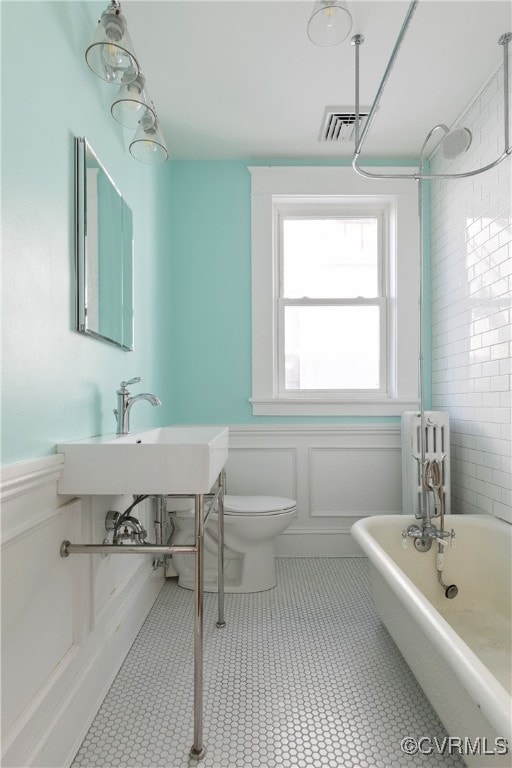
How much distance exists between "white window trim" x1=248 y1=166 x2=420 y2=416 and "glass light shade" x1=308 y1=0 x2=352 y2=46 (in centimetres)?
128

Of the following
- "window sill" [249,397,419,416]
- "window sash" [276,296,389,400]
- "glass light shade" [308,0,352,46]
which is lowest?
"window sill" [249,397,419,416]

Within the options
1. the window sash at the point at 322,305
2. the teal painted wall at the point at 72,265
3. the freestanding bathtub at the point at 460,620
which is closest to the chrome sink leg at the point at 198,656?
the teal painted wall at the point at 72,265

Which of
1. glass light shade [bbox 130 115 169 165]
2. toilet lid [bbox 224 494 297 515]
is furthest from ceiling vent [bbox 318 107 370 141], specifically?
toilet lid [bbox 224 494 297 515]

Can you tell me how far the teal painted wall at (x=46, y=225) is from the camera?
3.60 feet

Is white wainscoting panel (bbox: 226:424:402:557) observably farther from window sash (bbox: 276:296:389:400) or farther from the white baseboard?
window sash (bbox: 276:296:389:400)

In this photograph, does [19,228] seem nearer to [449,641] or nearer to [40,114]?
[40,114]

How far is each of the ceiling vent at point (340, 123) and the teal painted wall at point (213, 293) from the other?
0.33 meters

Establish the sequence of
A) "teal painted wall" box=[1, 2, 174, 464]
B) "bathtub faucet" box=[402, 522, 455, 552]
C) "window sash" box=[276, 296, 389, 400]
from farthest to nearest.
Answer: "window sash" box=[276, 296, 389, 400], "bathtub faucet" box=[402, 522, 455, 552], "teal painted wall" box=[1, 2, 174, 464]

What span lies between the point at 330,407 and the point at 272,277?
898 mm

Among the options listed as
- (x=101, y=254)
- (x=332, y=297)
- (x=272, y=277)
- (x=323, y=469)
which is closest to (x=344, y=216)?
(x=332, y=297)

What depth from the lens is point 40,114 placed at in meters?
1.25

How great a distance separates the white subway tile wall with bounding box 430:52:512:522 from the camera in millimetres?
2184

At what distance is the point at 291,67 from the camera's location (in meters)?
2.23

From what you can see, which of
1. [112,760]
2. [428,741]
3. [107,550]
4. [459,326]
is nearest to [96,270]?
[107,550]
